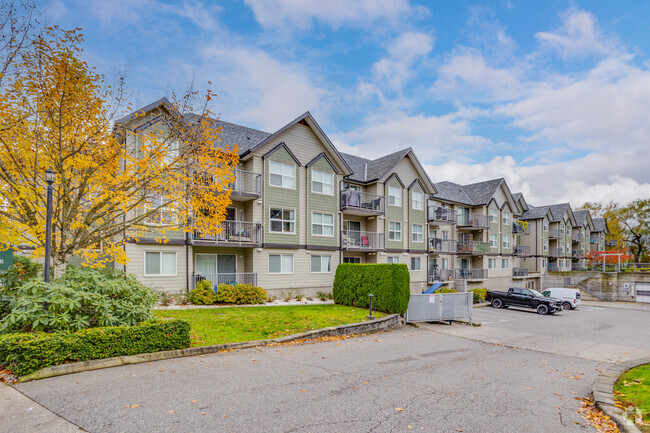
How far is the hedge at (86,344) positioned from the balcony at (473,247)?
3215 cm

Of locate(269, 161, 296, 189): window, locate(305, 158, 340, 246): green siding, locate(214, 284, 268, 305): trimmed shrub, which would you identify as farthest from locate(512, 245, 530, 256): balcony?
locate(214, 284, 268, 305): trimmed shrub

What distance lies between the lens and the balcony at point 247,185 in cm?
2213

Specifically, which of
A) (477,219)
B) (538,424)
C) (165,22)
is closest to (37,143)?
(165,22)

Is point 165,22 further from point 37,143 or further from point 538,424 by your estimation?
point 538,424

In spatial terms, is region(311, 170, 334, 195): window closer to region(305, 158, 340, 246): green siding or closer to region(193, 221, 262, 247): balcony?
region(305, 158, 340, 246): green siding

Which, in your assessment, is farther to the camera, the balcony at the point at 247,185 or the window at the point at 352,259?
the window at the point at 352,259

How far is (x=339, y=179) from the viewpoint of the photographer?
27047 mm

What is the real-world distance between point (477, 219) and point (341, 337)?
29.2 m

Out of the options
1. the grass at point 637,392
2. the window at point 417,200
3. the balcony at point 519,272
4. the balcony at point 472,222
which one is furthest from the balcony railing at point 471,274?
the grass at point 637,392

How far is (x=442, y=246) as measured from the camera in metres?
35.0

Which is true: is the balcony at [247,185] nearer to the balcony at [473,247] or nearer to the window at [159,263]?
the window at [159,263]

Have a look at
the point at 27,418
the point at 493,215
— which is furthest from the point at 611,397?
the point at 493,215

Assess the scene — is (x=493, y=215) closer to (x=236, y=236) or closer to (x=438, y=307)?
(x=438, y=307)

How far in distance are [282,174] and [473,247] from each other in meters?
23.0
